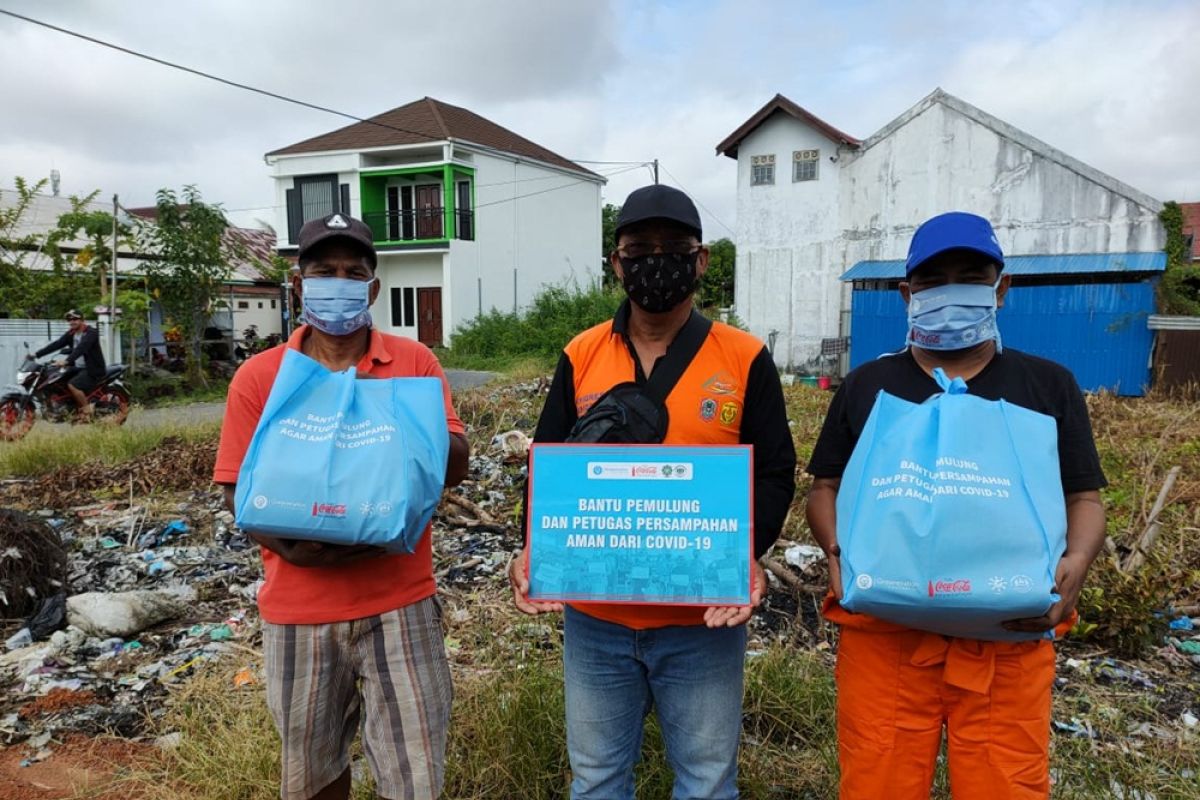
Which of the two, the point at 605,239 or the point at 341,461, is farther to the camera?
the point at 605,239

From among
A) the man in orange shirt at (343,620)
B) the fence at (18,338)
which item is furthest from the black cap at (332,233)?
the fence at (18,338)

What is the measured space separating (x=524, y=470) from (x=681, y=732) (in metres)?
5.29

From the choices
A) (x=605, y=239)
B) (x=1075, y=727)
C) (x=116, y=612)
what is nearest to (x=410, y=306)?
(x=605, y=239)

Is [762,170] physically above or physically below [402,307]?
above

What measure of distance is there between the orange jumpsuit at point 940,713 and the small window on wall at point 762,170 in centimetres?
1738

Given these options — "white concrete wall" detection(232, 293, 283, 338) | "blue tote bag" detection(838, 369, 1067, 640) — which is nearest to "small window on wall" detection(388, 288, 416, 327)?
"white concrete wall" detection(232, 293, 283, 338)

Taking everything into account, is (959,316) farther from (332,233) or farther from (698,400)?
(332,233)

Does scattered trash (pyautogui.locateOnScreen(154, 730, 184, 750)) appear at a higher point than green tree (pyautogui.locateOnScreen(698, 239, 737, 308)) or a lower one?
lower

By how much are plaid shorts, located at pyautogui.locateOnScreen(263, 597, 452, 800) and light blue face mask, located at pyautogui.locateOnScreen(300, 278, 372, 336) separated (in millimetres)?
837

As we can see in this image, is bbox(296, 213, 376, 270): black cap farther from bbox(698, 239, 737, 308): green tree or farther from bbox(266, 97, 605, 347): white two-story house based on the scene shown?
bbox(698, 239, 737, 308): green tree

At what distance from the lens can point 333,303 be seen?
2254 mm

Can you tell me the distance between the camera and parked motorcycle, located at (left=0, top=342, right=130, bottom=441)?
10.2 metres

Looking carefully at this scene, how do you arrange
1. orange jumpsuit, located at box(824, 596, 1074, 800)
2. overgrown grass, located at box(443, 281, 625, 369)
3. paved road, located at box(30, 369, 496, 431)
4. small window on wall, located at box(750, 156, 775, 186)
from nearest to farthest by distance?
orange jumpsuit, located at box(824, 596, 1074, 800), paved road, located at box(30, 369, 496, 431), small window on wall, located at box(750, 156, 775, 186), overgrown grass, located at box(443, 281, 625, 369)

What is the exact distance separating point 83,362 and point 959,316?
1197 centimetres
